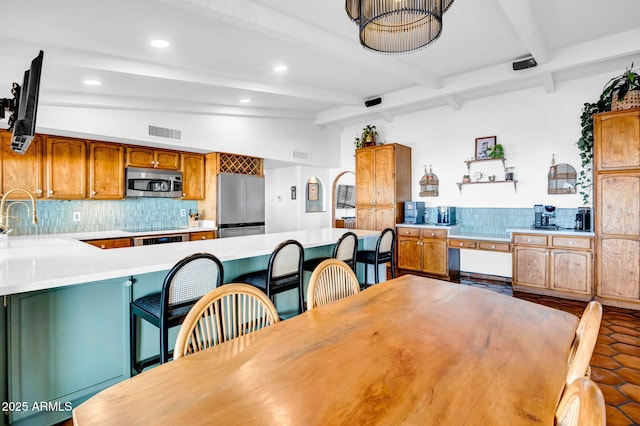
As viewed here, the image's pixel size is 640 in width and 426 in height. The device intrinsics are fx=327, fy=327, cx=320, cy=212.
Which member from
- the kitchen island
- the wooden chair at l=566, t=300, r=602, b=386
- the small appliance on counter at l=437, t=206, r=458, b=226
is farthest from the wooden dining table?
the small appliance on counter at l=437, t=206, r=458, b=226

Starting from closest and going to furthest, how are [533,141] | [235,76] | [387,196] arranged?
[235,76], [533,141], [387,196]

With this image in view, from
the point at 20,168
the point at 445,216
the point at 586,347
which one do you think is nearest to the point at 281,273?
the point at 586,347

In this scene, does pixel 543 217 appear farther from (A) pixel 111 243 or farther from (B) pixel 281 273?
(A) pixel 111 243

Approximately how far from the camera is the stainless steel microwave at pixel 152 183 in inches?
185

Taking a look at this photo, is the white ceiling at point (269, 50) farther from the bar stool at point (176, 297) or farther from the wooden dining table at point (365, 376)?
the wooden dining table at point (365, 376)

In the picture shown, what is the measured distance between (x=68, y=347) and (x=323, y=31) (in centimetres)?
343

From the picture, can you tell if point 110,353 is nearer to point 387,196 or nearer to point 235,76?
point 235,76

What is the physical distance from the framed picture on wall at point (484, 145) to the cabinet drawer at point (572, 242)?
1.72 m

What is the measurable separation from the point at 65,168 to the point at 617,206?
6.76m

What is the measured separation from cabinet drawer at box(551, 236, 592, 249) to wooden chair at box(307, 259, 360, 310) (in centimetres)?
361

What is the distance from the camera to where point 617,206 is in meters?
3.83

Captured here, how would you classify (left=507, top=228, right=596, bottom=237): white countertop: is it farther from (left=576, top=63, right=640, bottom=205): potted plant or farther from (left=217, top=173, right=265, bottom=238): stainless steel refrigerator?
(left=217, top=173, right=265, bottom=238): stainless steel refrigerator

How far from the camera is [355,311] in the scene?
1519 millimetres

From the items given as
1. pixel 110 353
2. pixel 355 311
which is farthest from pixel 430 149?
pixel 110 353
